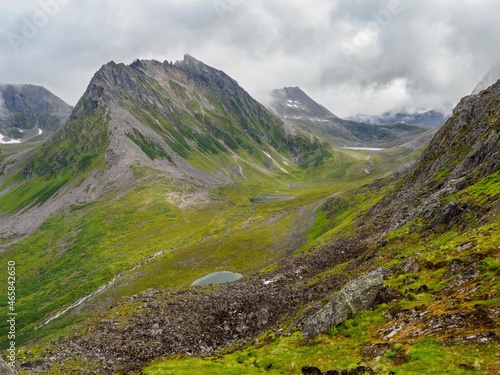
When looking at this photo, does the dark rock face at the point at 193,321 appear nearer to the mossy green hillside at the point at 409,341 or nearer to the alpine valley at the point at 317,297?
the alpine valley at the point at 317,297

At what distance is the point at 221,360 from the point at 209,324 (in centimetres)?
1660

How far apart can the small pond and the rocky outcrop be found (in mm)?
63326

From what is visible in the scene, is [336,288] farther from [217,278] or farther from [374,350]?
[217,278]

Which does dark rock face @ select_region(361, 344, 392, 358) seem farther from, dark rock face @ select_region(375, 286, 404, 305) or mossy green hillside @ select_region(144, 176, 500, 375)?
dark rock face @ select_region(375, 286, 404, 305)

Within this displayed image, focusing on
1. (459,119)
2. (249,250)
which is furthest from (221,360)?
(459,119)

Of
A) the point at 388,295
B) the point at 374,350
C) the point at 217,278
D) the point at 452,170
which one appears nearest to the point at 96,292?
the point at 217,278

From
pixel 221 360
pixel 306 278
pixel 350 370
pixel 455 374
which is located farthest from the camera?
pixel 306 278

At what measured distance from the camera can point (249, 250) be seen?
4833 inches

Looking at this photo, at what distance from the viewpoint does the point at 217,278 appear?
98938 mm

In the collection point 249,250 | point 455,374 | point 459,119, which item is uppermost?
point 459,119

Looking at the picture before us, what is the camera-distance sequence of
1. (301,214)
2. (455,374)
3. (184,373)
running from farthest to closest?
(301,214), (184,373), (455,374)

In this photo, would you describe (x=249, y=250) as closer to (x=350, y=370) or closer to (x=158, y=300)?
(x=158, y=300)

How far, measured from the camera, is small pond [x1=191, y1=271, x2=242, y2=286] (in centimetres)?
9539

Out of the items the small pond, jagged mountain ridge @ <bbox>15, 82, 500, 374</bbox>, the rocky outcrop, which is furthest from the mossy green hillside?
the small pond
